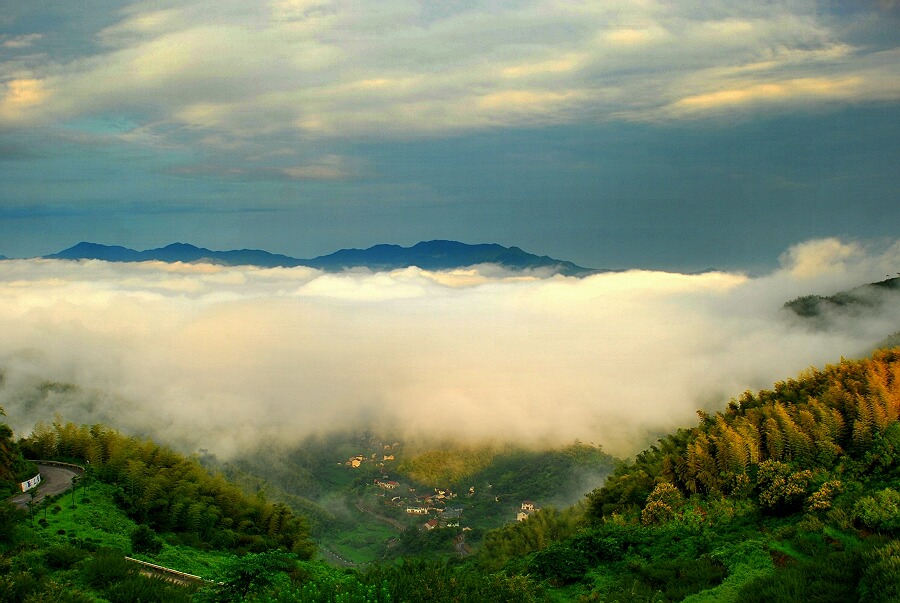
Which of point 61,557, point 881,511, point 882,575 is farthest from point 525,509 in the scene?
point 882,575

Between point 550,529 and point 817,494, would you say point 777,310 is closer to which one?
point 550,529

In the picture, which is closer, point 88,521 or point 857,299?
point 88,521

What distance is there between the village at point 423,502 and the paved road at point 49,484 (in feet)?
164

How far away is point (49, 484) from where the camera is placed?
33.8m

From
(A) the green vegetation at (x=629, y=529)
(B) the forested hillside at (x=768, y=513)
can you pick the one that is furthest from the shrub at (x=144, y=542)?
(B) the forested hillside at (x=768, y=513)

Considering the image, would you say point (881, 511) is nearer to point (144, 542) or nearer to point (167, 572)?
point (167, 572)

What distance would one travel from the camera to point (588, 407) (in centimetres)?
12194

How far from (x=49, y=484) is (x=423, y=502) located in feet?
247

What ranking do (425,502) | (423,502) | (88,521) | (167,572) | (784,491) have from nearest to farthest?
(784,491), (167,572), (88,521), (425,502), (423,502)

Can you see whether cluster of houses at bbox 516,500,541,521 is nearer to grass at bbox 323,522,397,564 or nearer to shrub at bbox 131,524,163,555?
grass at bbox 323,522,397,564

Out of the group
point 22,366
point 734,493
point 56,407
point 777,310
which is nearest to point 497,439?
point 777,310

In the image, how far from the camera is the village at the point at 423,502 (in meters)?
84.8

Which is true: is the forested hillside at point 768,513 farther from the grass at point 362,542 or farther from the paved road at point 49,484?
the grass at point 362,542

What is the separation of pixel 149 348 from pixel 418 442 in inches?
4333
